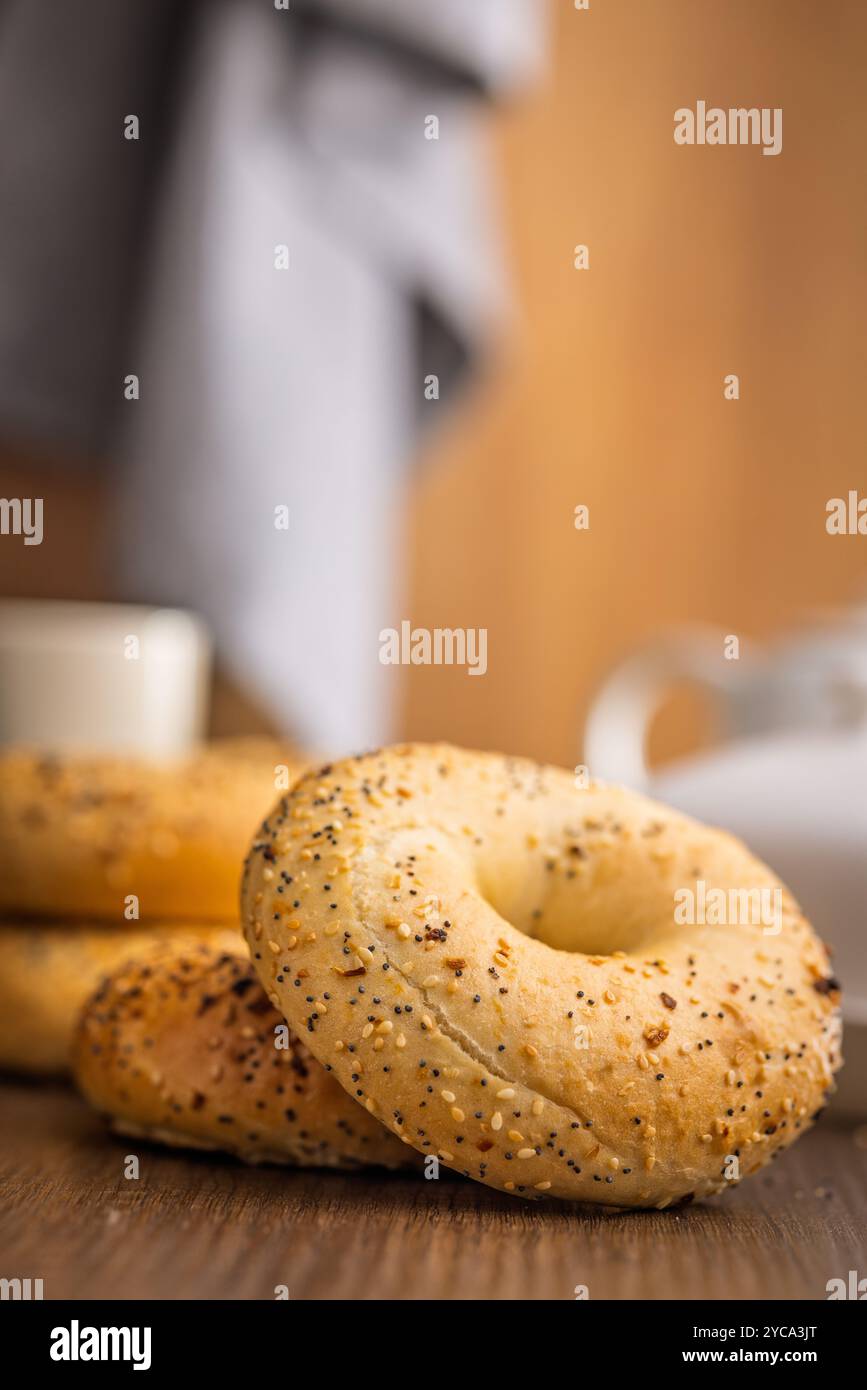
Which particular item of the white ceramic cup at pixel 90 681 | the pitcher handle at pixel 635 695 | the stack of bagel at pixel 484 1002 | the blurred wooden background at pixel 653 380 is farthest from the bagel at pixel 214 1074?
the blurred wooden background at pixel 653 380

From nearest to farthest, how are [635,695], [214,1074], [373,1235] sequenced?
1. [373,1235]
2. [214,1074]
3. [635,695]

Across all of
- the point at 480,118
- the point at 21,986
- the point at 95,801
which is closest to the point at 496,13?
the point at 480,118

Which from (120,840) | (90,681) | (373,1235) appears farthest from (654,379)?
(373,1235)

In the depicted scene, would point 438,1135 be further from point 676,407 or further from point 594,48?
point 594,48

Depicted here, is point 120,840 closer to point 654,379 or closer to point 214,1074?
point 214,1074

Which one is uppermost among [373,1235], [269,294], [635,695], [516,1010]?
[269,294]

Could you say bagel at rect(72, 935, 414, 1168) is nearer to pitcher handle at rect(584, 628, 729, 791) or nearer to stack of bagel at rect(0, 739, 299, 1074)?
stack of bagel at rect(0, 739, 299, 1074)

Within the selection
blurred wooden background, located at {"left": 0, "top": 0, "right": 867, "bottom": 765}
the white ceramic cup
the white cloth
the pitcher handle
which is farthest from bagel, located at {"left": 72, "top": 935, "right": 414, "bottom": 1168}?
blurred wooden background, located at {"left": 0, "top": 0, "right": 867, "bottom": 765}
